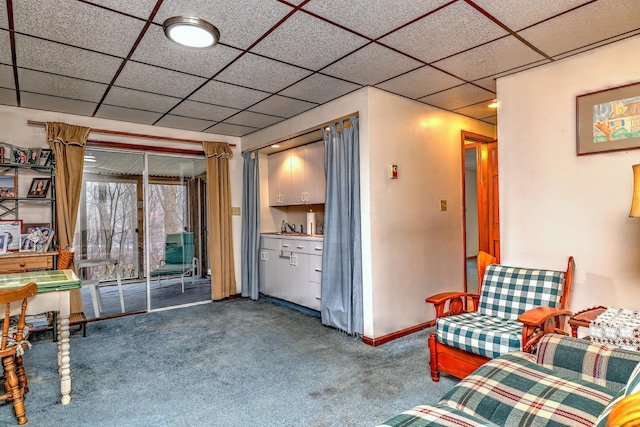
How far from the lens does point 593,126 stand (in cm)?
271

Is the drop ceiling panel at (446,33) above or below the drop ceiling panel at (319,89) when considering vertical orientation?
below

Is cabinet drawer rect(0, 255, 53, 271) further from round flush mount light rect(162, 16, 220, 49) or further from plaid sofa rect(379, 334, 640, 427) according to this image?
plaid sofa rect(379, 334, 640, 427)

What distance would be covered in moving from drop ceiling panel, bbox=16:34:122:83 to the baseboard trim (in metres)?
3.15

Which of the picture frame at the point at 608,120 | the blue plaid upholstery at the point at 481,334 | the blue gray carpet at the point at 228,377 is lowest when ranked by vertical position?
the blue gray carpet at the point at 228,377

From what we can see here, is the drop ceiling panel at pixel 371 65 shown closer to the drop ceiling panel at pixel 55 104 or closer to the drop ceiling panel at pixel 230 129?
the drop ceiling panel at pixel 230 129

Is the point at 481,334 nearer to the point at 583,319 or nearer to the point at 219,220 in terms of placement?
the point at 583,319

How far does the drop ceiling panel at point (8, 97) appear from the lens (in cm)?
340

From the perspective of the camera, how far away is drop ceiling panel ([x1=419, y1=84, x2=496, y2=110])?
3559mm

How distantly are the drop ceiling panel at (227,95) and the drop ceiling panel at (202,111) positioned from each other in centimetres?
15

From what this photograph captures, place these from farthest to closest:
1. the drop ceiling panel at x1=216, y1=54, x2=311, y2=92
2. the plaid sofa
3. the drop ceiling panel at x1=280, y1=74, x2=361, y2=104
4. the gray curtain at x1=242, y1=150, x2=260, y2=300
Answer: the gray curtain at x1=242, y1=150, x2=260, y2=300 → the drop ceiling panel at x1=280, y1=74, x2=361, y2=104 → the drop ceiling panel at x1=216, y1=54, x2=311, y2=92 → the plaid sofa

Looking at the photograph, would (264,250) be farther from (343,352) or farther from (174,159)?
(343,352)

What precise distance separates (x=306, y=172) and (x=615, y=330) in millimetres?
3526

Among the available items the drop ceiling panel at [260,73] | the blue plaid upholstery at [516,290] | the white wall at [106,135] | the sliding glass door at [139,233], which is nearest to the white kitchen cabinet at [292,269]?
the white wall at [106,135]

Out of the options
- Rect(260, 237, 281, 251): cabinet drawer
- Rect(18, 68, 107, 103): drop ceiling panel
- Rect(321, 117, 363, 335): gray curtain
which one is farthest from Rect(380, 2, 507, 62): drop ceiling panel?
Rect(260, 237, 281, 251): cabinet drawer
